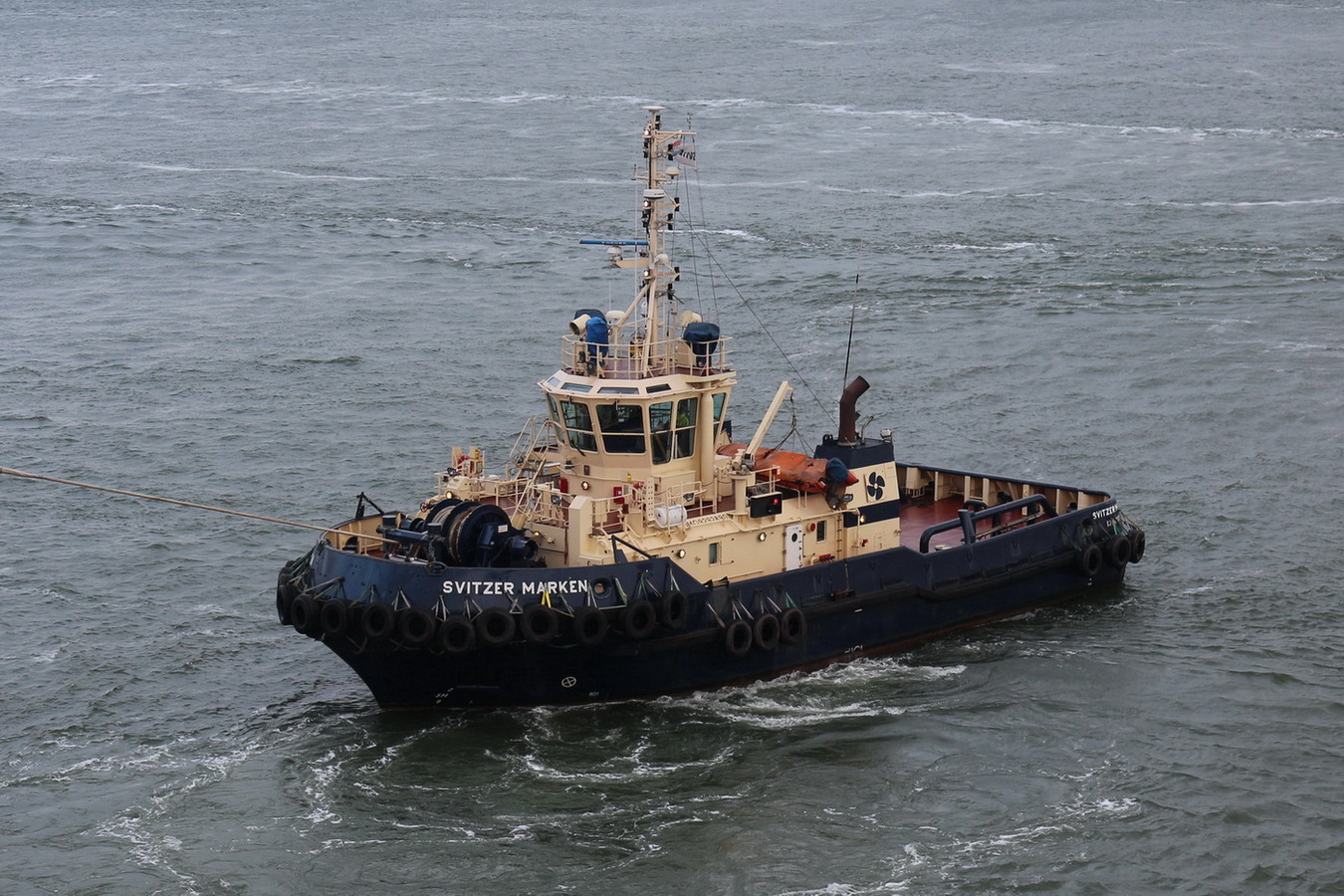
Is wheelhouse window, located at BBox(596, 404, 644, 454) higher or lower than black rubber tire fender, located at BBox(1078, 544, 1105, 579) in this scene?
higher

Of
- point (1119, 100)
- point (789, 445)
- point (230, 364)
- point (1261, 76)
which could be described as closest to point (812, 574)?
point (789, 445)

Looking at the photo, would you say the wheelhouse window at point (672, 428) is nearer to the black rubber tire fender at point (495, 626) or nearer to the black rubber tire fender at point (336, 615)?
the black rubber tire fender at point (495, 626)

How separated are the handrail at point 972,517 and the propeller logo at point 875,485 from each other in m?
0.88

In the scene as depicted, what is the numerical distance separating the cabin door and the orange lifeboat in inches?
23.3

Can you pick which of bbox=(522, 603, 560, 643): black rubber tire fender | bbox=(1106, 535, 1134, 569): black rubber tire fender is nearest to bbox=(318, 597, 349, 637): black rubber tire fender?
bbox=(522, 603, 560, 643): black rubber tire fender

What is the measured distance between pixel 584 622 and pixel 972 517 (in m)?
6.80

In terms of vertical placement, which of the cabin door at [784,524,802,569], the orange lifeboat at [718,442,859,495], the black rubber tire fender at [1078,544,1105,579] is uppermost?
the orange lifeboat at [718,442,859,495]

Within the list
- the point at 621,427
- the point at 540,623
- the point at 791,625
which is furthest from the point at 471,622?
the point at 791,625

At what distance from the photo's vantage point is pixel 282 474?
31.4m

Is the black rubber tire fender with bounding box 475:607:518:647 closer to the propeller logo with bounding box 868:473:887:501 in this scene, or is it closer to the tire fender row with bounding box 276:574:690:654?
the tire fender row with bounding box 276:574:690:654

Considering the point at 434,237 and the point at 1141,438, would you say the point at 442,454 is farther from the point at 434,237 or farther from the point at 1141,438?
the point at 434,237

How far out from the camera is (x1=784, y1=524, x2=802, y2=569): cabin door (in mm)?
23922

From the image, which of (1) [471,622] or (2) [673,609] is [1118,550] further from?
(1) [471,622]

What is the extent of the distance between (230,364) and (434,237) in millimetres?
11933
